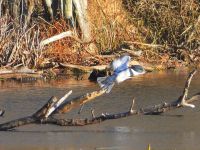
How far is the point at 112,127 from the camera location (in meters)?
8.04

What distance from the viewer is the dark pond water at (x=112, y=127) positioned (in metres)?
7.14

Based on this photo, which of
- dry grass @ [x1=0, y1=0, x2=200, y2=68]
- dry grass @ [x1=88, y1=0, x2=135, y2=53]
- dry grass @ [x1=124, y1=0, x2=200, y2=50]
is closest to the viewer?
dry grass @ [x1=0, y1=0, x2=200, y2=68]

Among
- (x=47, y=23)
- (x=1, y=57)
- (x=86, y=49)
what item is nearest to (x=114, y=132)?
(x=1, y=57)

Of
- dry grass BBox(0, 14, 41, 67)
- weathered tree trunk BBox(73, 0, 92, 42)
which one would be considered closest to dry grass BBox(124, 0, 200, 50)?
weathered tree trunk BBox(73, 0, 92, 42)

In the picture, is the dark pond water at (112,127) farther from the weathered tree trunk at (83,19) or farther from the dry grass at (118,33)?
the weathered tree trunk at (83,19)

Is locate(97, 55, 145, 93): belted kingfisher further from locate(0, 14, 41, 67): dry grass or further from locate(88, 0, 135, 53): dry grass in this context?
locate(88, 0, 135, 53): dry grass

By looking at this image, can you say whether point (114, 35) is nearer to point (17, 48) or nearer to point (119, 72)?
point (17, 48)

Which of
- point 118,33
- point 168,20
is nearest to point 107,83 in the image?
point 118,33

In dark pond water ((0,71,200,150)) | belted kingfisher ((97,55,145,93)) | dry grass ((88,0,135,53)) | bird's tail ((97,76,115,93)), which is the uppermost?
dry grass ((88,0,135,53))

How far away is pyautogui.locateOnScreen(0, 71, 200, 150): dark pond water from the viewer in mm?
7145

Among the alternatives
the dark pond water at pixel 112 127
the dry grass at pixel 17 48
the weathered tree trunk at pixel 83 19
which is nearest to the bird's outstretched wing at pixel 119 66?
the dark pond water at pixel 112 127

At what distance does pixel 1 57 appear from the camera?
569 inches

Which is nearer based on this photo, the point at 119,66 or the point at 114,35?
the point at 119,66

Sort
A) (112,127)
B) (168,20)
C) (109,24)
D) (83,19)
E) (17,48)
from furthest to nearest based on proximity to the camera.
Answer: (168,20)
(109,24)
(83,19)
(17,48)
(112,127)
